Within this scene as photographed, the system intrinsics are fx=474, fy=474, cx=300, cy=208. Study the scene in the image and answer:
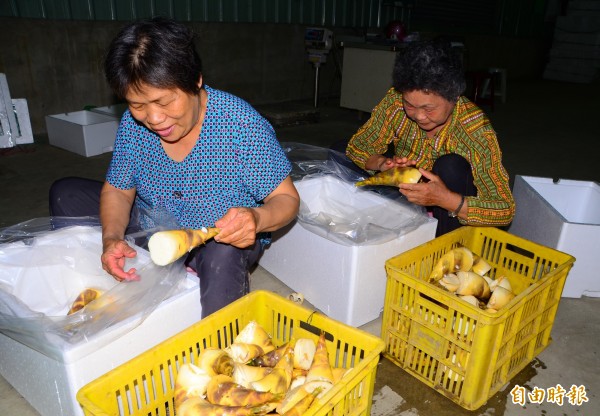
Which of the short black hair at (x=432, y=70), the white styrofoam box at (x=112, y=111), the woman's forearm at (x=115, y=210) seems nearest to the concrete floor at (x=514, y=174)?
the white styrofoam box at (x=112, y=111)

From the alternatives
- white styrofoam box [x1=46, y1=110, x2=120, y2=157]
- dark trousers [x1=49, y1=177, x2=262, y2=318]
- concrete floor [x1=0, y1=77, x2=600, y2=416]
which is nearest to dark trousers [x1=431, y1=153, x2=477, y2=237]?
concrete floor [x1=0, y1=77, x2=600, y2=416]

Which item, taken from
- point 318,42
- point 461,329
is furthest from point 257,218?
point 318,42

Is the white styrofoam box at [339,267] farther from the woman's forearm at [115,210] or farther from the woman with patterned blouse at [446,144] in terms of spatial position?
the woman's forearm at [115,210]

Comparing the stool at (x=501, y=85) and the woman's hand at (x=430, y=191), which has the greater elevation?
the woman's hand at (x=430, y=191)

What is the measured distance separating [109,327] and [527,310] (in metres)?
1.12

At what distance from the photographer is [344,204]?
204cm

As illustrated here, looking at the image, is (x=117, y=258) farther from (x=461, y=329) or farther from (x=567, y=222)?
(x=567, y=222)

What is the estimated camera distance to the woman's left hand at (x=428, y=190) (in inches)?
60.7

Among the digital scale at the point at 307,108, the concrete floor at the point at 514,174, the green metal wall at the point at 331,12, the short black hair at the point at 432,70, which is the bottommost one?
the concrete floor at the point at 514,174

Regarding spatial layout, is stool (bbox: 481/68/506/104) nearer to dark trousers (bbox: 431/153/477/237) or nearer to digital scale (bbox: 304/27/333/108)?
digital scale (bbox: 304/27/333/108)

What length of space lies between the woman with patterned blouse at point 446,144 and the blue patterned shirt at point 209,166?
1.71 ft

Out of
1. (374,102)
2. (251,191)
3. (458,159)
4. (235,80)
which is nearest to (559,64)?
(374,102)

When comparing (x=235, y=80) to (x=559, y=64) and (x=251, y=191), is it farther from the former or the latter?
(x=559, y=64)

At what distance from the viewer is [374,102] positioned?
470cm
